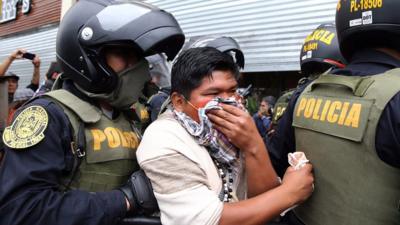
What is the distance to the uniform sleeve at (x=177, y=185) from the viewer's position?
1.24 metres

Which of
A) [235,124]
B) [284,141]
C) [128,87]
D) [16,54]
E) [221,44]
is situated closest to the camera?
[235,124]

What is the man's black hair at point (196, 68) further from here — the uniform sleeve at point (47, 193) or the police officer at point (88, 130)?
the uniform sleeve at point (47, 193)

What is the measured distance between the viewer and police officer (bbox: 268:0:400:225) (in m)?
1.31

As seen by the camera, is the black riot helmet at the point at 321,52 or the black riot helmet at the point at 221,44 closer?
the black riot helmet at the point at 321,52

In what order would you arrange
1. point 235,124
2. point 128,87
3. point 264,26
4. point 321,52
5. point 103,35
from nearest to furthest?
point 235,124 → point 103,35 → point 128,87 → point 321,52 → point 264,26

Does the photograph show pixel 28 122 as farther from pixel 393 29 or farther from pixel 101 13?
pixel 393 29

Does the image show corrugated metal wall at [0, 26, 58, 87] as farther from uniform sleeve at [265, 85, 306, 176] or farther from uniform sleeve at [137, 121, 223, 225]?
uniform sleeve at [137, 121, 223, 225]

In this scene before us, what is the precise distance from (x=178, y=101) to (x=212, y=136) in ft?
0.66

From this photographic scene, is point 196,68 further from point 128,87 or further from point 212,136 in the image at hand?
point 128,87

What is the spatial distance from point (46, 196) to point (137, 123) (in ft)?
2.43

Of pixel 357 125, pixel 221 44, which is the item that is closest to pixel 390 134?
pixel 357 125

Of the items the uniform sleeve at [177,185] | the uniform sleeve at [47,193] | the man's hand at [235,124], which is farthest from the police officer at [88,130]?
the man's hand at [235,124]

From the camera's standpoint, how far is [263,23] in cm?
575

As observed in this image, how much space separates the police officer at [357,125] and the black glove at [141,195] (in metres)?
0.66
